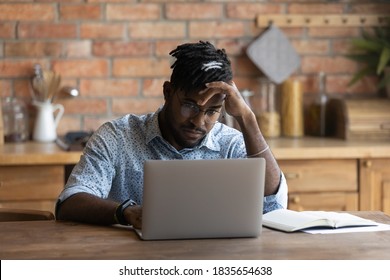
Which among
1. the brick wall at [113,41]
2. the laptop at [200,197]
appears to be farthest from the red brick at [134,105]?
the laptop at [200,197]

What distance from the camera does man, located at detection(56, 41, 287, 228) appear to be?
90.7 inches

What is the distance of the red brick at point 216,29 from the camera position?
4047 millimetres

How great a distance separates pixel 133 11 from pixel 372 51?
1266mm

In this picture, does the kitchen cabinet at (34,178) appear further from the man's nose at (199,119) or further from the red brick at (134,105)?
the man's nose at (199,119)

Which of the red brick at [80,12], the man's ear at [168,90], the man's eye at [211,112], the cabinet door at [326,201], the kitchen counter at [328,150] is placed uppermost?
the red brick at [80,12]

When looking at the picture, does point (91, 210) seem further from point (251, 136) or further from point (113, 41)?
point (113, 41)

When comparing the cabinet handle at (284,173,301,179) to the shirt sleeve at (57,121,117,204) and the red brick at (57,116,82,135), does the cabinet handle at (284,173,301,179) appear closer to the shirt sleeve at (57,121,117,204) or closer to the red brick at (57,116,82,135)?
the red brick at (57,116,82,135)

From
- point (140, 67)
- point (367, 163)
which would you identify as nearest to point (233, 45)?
point (140, 67)

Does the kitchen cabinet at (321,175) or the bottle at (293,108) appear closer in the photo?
the kitchen cabinet at (321,175)

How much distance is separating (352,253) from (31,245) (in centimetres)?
79

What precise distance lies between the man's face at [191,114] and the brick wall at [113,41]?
1558 millimetres

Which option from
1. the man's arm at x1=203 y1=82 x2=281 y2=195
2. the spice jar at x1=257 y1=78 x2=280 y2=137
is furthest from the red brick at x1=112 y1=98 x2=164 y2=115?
the man's arm at x1=203 y1=82 x2=281 y2=195

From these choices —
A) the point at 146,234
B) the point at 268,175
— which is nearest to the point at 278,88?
the point at 268,175
